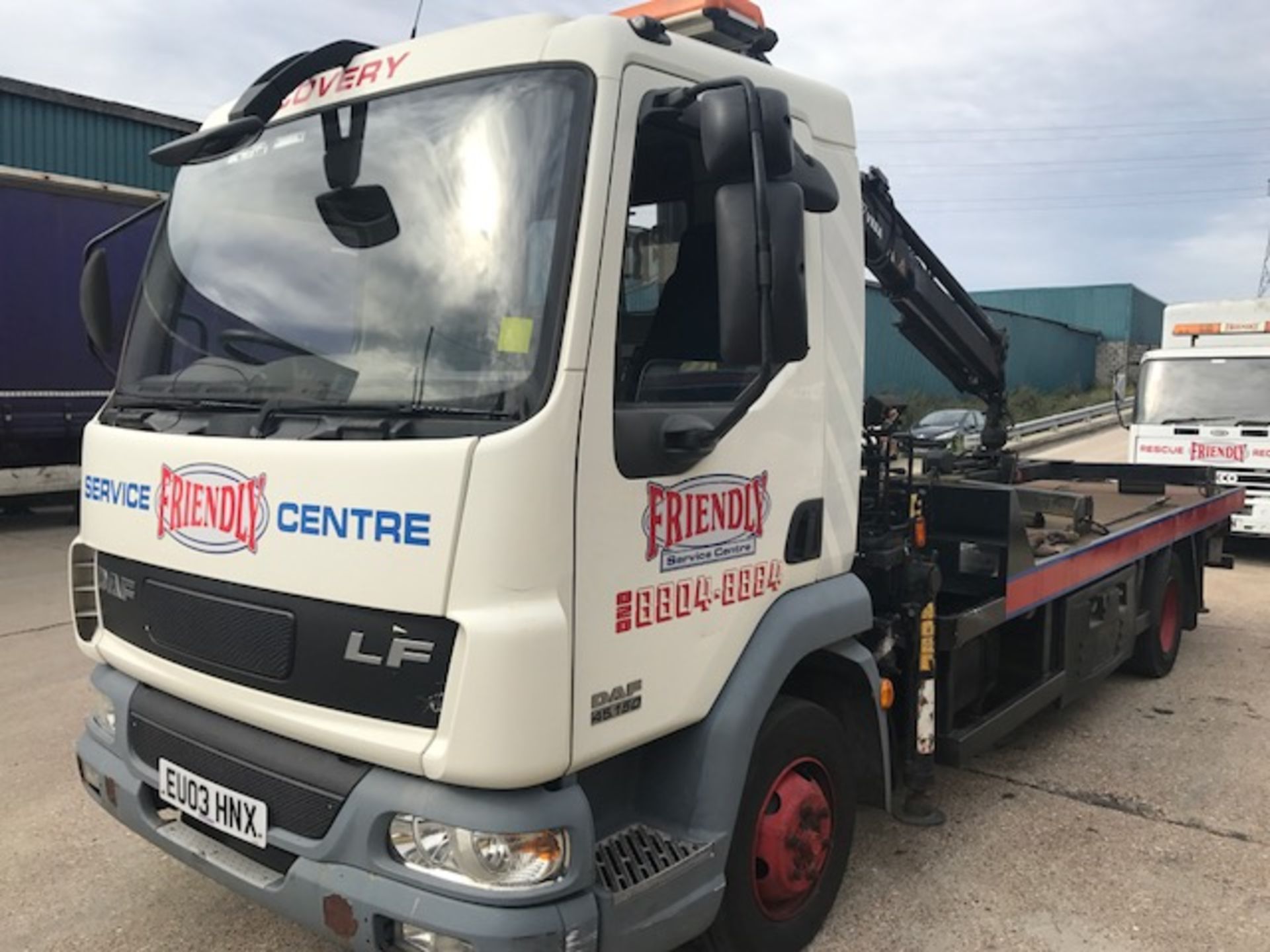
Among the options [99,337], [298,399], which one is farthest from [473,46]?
[99,337]

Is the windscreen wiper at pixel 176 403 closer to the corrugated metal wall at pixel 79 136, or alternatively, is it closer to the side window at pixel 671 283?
the side window at pixel 671 283

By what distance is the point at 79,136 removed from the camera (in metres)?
13.3

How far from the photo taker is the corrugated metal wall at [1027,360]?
21125 millimetres

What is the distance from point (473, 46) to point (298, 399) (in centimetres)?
95

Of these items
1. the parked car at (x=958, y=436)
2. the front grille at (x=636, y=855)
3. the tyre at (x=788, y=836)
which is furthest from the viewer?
the parked car at (x=958, y=436)

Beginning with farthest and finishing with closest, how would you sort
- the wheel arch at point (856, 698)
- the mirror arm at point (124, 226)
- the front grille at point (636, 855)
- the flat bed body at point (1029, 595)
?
the flat bed body at point (1029, 595)
the mirror arm at point (124, 226)
the wheel arch at point (856, 698)
the front grille at point (636, 855)

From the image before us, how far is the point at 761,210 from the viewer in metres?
2.15

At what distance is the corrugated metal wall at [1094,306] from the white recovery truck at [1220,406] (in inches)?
1029

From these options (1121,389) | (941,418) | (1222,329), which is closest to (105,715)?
(1121,389)

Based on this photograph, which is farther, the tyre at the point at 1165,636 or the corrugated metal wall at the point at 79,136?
the corrugated metal wall at the point at 79,136

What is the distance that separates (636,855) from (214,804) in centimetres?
105

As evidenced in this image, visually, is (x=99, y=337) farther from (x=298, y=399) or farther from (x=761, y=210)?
(x=761, y=210)

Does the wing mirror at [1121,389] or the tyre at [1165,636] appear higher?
the wing mirror at [1121,389]

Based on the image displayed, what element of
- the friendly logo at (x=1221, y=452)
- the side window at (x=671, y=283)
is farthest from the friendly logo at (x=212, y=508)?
the friendly logo at (x=1221, y=452)
